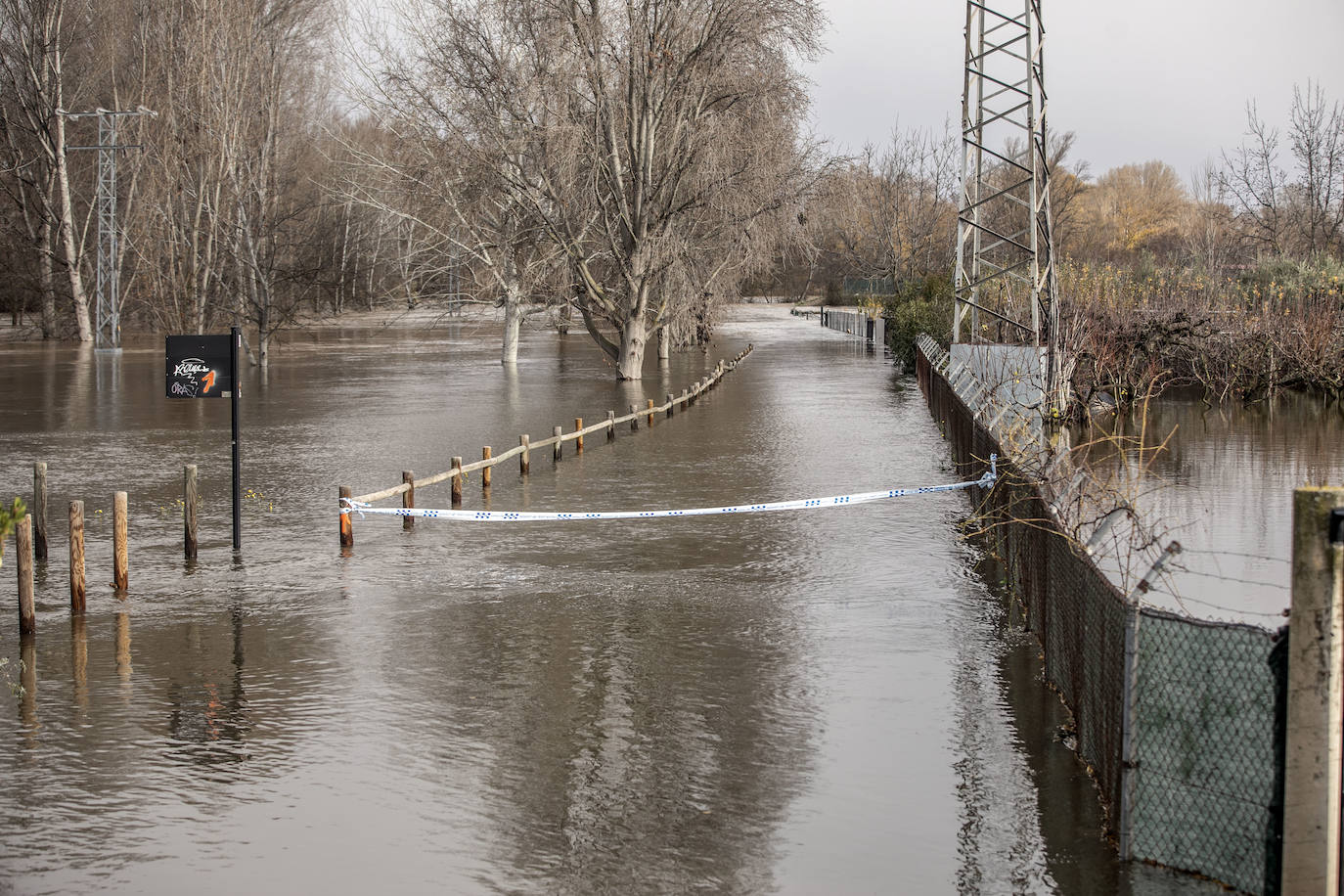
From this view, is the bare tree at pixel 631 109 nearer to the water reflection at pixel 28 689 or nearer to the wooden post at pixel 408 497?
the wooden post at pixel 408 497

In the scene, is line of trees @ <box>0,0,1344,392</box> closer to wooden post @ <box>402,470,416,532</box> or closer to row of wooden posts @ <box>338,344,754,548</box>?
row of wooden posts @ <box>338,344,754,548</box>

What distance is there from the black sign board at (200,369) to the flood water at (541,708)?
5.29ft

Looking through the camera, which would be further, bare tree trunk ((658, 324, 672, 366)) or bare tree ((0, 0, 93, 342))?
bare tree ((0, 0, 93, 342))

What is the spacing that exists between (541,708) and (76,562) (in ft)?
15.1

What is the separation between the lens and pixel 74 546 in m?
11.1

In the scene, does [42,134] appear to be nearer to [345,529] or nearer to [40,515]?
[40,515]

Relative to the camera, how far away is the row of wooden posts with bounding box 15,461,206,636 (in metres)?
10.2

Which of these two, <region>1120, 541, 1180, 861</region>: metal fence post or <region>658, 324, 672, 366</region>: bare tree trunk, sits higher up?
<region>658, 324, 672, 366</region>: bare tree trunk

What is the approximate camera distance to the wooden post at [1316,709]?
18.0 feet

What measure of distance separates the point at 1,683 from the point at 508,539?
5.95m

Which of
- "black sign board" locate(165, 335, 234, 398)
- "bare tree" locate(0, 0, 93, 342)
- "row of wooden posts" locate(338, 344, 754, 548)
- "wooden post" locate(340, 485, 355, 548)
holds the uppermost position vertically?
"bare tree" locate(0, 0, 93, 342)

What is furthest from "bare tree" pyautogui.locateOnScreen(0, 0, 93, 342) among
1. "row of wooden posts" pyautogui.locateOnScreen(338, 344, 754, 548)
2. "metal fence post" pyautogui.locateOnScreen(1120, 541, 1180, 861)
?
"metal fence post" pyautogui.locateOnScreen(1120, 541, 1180, 861)

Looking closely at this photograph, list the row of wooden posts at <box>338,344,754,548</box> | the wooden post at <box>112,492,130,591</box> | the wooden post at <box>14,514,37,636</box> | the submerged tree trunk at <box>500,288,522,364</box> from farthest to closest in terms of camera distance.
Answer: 1. the submerged tree trunk at <box>500,288,522,364</box>
2. the row of wooden posts at <box>338,344,754,548</box>
3. the wooden post at <box>112,492,130,591</box>
4. the wooden post at <box>14,514,37,636</box>

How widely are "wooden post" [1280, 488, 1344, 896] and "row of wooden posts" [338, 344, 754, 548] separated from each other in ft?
31.1
